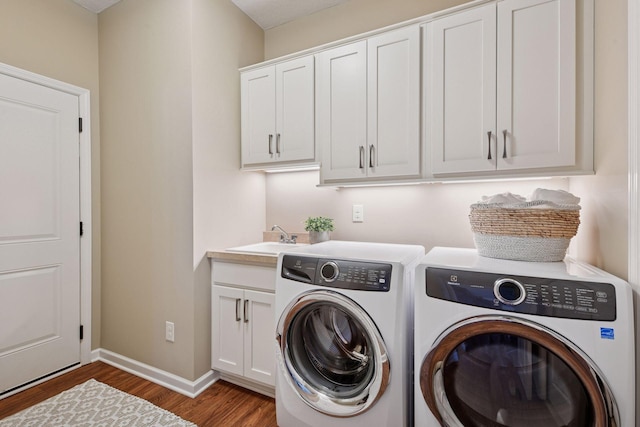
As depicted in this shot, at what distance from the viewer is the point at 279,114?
2.17 metres

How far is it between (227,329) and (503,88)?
2.17 meters

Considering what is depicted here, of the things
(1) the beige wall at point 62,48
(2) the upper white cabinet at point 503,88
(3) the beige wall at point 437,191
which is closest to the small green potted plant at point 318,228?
(3) the beige wall at point 437,191

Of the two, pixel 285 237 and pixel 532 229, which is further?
pixel 285 237

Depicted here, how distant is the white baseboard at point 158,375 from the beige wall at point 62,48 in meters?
0.15

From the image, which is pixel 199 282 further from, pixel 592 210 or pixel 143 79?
pixel 592 210

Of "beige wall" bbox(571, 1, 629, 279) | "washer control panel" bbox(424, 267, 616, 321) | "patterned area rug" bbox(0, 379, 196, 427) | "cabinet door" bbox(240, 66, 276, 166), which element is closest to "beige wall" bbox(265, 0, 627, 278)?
"beige wall" bbox(571, 1, 629, 279)

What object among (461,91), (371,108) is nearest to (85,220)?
(371,108)

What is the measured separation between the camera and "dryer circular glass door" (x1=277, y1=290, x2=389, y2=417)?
1.35 meters

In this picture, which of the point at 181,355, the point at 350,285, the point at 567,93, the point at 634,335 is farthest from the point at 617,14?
the point at 181,355

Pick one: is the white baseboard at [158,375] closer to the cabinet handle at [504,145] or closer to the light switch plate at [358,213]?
the light switch plate at [358,213]

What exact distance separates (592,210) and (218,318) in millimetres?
2220

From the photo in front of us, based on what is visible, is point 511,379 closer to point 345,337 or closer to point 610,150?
point 345,337

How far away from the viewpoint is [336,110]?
1971 millimetres

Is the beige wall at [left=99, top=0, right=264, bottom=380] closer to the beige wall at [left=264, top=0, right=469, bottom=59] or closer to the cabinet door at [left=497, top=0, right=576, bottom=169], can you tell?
the beige wall at [left=264, top=0, right=469, bottom=59]
